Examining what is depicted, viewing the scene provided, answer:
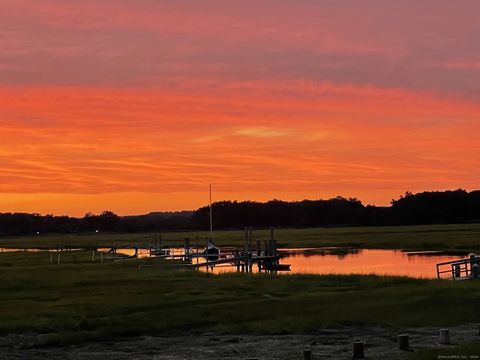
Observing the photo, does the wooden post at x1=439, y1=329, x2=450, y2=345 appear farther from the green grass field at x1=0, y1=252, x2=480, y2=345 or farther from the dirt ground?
the green grass field at x1=0, y1=252, x2=480, y2=345

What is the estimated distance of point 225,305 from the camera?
28625 millimetres

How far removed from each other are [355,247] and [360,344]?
8739cm

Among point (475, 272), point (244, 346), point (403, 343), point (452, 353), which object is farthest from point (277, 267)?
point (452, 353)

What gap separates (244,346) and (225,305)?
8061 millimetres

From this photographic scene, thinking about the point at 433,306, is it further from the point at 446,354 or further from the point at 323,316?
the point at 446,354

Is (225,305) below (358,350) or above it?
above

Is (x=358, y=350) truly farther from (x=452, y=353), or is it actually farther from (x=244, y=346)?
(x=244, y=346)

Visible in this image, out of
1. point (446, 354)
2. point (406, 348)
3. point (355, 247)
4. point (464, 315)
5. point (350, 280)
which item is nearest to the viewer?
point (446, 354)

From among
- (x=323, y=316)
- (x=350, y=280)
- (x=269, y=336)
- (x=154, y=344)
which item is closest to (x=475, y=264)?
(x=350, y=280)

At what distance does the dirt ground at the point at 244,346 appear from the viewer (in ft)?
63.3

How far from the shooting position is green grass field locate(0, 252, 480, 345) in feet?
78.6

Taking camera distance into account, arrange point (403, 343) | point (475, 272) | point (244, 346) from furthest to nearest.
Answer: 1. point (475, 272)
2. point (244, 346)
3. point (403, 343)

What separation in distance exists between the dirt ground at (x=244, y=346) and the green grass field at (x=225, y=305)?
1.04 metres

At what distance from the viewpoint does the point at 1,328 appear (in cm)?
2378
